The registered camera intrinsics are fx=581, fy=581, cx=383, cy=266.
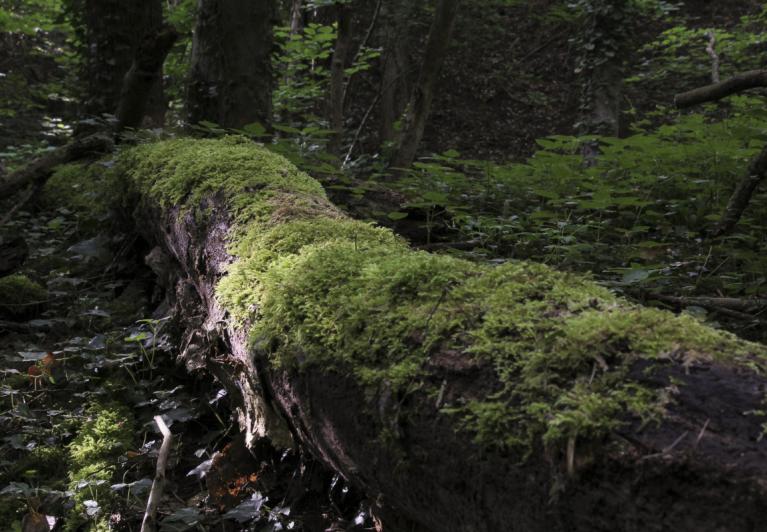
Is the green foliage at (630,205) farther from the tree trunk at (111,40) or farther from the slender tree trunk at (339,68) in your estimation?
the tree trunk at (111,40)

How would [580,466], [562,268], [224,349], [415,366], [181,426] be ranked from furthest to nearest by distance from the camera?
[562,268]
[181,426]
[224,349]
[415,366]
[580,466]

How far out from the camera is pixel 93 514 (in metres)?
2.21

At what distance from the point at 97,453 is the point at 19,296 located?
194cm

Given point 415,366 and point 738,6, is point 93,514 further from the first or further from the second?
point 738,6

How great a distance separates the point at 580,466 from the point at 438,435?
1.15 ft

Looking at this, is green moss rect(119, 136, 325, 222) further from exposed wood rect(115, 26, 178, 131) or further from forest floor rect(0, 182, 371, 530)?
exposed wood rect(115, 26, 178, 131)

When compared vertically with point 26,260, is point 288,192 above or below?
above

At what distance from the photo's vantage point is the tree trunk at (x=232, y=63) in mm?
5824

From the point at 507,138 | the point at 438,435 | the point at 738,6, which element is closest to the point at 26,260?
the point at 438,435

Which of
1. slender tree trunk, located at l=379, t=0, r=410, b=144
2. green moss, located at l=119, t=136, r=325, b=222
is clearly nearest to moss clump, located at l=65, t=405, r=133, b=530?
green moss, located at l=119, t=136, r=325, b=222

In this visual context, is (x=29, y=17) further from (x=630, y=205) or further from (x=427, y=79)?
(x=630, y=205)

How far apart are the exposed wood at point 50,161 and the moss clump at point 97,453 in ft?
11.7

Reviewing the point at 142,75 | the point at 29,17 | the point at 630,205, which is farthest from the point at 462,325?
the point at 29,17

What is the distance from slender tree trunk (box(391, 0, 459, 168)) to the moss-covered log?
508cm
